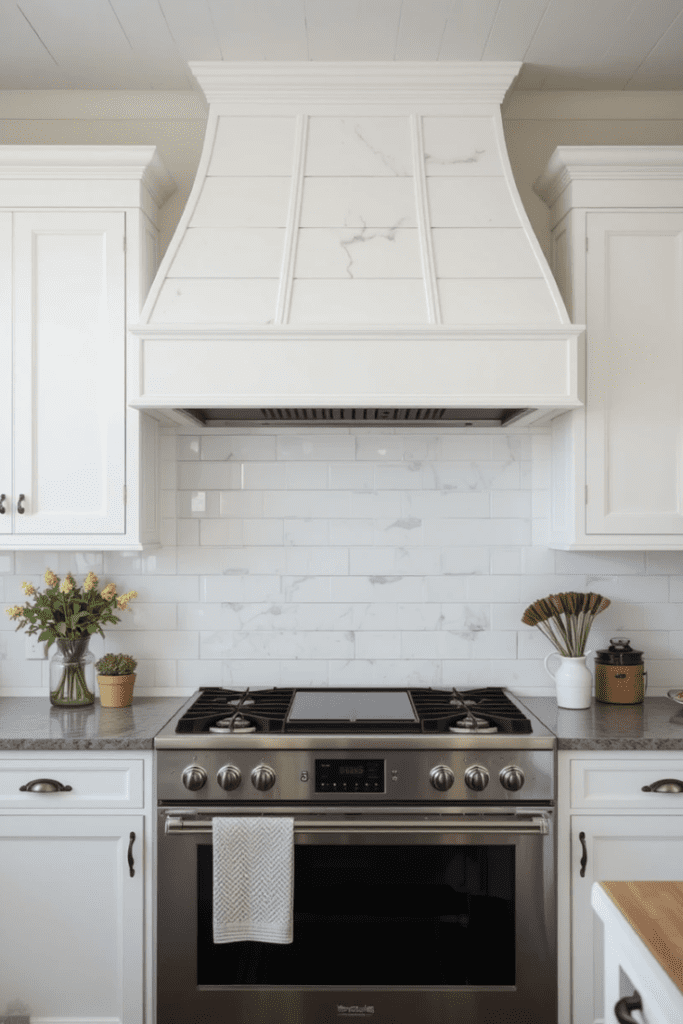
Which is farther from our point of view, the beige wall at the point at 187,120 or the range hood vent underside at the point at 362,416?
the beige wall at the point at 187,120

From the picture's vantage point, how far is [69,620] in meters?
2.58

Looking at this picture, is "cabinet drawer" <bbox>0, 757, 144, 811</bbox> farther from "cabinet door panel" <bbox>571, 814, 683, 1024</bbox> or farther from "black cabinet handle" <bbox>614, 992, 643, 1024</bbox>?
"black cabinet handle" <bbox>614, 992, 643, 1024</bbox>

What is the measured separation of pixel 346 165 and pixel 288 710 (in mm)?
1683

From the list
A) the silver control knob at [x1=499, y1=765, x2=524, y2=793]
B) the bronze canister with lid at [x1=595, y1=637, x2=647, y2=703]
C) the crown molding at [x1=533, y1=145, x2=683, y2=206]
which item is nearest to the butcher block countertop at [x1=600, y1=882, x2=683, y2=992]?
the silver control knob at [x1=499, y1=765, x2=524, y2=793]

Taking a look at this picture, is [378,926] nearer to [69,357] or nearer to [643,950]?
[643,950]

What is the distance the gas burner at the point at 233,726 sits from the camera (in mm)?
2289

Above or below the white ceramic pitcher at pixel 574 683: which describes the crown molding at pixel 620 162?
above

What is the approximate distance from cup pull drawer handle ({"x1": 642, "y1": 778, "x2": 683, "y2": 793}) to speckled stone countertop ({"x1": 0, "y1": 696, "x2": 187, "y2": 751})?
4.63 ft

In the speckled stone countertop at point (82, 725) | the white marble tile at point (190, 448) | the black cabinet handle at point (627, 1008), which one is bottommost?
the black cabinet handle at point (627, 1008)

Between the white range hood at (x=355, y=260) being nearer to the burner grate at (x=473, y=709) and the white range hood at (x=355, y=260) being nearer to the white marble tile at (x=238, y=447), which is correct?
the white marble tile at (x=238, y=447)

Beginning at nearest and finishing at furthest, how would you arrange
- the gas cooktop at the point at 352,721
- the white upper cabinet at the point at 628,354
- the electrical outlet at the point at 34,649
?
the gas cooktop at the point at 352,721 < the white upper cabinet at the point at 628,354 < the electrical outlet at the point at 34,649

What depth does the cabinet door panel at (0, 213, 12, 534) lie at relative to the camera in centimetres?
251

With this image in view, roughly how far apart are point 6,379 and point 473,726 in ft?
5.82

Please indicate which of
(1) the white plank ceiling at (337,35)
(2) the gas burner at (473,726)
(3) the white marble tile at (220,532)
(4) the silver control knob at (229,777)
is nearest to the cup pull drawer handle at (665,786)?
(2) the gas burner at (473,726)
